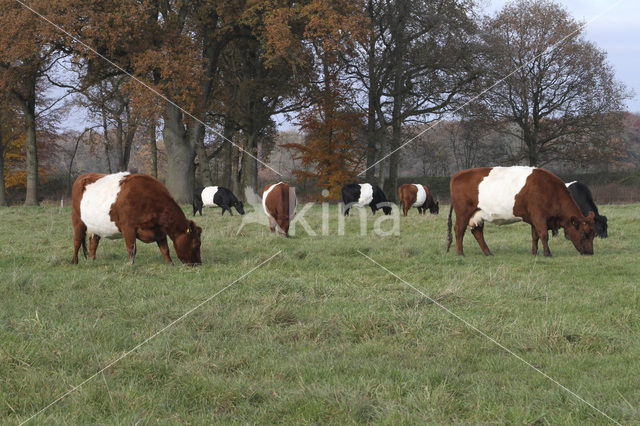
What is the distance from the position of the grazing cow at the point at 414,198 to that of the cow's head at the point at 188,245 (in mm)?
13749

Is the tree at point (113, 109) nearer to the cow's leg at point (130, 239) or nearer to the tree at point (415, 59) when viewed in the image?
the tree at point (415, 59)

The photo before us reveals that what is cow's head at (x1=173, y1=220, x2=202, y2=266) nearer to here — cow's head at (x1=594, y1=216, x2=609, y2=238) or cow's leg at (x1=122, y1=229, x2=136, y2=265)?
cow's leg at (x1=122, y1=229, x2=136, y2=265)

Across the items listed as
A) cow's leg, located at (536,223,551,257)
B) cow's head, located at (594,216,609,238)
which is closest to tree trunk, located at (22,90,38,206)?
cow's leg, located at (536,223,551,257)

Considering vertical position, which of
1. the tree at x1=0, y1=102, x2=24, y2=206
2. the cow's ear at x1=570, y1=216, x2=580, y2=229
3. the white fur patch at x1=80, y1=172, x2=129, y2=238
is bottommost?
the cow's ear at x1=570, y1=216, x2=580, y2=229

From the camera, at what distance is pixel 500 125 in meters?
35.7

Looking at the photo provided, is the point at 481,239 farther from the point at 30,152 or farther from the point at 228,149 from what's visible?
the point at 228,149

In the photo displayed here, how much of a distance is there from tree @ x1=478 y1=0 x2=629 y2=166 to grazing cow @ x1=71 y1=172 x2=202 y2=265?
2746 centimetres

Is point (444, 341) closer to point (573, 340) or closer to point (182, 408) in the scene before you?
point (573, 340)

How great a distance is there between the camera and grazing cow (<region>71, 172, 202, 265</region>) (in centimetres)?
865

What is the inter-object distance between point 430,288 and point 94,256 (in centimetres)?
583

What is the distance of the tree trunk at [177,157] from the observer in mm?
25562

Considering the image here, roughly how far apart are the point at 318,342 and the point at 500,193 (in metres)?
6.51

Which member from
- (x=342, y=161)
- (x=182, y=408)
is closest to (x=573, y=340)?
(x=182, y=408)

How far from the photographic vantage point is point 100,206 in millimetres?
8727
